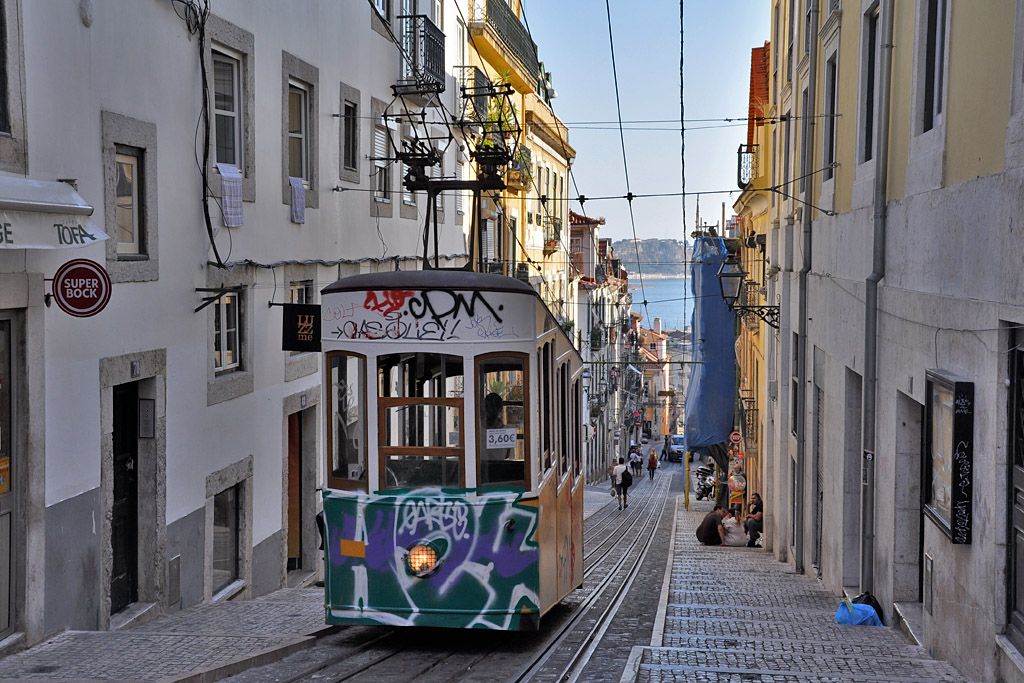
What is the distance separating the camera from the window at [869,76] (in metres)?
11.9

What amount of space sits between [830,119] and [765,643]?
337 inches

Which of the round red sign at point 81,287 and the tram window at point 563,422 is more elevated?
the round red sign at point 81,287

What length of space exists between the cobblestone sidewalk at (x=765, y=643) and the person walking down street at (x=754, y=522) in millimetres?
7179

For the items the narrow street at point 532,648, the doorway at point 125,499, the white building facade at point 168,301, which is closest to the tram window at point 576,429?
the narrow street at point 532,648

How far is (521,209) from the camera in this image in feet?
108

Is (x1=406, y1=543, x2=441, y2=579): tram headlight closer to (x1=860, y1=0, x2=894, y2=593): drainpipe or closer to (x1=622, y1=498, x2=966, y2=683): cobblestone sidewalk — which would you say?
(x1=622, y1=498, x2=966, y2=683): cobblestone sidewalk

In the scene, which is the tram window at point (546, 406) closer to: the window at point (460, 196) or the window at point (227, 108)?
the window at point (227, 108)

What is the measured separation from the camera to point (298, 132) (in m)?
13.8

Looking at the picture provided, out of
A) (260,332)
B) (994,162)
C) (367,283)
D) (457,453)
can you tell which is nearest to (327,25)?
(260,332)

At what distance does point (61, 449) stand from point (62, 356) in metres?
0.69

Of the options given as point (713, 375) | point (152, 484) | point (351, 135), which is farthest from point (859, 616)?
point (713, 375)

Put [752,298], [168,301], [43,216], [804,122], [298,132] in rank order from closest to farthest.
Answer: [43,216] < [168,301] < [298,132] < [804,122] < [752,298]

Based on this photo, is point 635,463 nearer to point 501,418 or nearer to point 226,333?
point 226,333

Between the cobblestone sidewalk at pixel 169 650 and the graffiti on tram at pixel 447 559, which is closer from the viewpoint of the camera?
the cobblestone sidewalk at pixel 169 650
